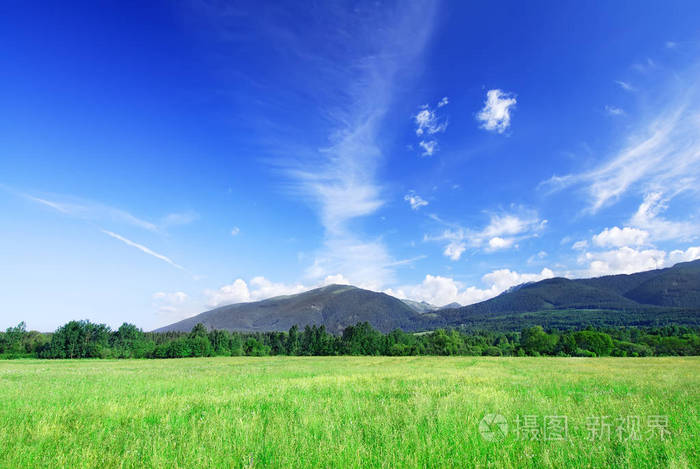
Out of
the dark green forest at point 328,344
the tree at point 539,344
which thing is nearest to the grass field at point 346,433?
the tree at point 539,344

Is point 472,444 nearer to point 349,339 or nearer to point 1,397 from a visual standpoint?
point 1,397

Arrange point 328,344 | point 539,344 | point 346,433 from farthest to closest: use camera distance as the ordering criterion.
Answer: point 328,344 → point 539,344 → point 346,433

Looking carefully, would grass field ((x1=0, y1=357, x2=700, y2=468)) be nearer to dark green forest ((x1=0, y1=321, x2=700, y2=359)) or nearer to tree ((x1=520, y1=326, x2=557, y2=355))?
tree ((x1=520, y1=326, x2=557, y2=355))

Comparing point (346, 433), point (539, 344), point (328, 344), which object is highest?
point (346, 433)

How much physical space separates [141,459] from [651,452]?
366 inches

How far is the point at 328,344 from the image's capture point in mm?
106312

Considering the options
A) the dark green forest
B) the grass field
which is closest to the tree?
the dark green forest

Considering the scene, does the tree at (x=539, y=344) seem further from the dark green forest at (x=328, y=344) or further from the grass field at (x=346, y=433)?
the grass field at (x=346, y=433)

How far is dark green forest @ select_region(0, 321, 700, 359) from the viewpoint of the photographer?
7894 cm

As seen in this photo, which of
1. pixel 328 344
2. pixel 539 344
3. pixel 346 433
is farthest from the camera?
pixel 328 344

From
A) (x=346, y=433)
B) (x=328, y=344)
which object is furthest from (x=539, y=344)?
(x=346, y=433)

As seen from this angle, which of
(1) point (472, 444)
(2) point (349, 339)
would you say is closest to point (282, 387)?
(1) point (472, 444)

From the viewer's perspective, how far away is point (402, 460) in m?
5.49

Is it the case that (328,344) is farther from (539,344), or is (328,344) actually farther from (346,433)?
(346,433)
